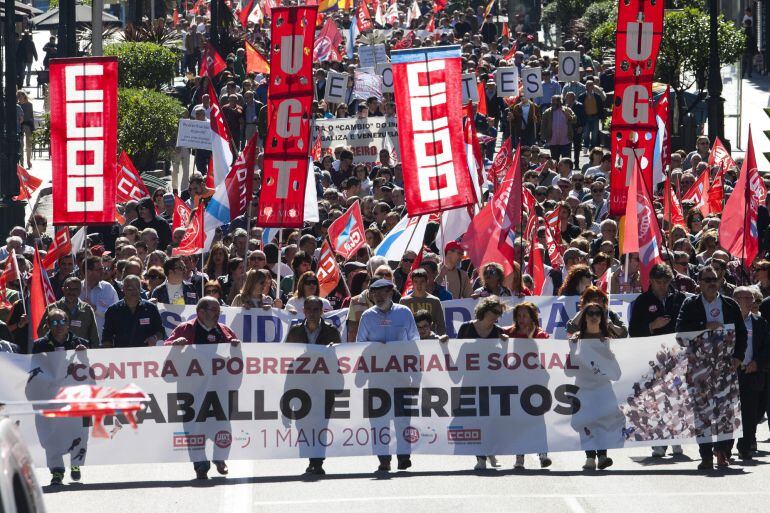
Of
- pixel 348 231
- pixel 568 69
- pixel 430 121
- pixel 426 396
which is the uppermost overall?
pixel 568 69

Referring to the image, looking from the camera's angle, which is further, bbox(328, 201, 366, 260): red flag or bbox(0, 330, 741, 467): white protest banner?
bbox(328, 201, 366, 260): red flag

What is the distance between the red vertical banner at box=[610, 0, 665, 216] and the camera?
17516mm

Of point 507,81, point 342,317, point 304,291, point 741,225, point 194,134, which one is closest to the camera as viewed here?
point 304,291

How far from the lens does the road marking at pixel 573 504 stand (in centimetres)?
A: 1105

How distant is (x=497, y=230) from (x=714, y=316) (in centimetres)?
364

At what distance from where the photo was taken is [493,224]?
53.3ft

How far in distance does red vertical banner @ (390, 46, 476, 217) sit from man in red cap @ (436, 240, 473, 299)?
1.63 ft

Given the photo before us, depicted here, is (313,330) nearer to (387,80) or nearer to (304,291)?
(304,291)

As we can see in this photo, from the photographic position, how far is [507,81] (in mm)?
31078

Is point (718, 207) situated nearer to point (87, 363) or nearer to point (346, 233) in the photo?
point (346, 233)

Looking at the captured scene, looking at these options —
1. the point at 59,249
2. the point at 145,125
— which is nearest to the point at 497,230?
the point at 59,249

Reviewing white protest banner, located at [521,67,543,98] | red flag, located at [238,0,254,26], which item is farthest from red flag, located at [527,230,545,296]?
red flag, located at [238,0,254,26]

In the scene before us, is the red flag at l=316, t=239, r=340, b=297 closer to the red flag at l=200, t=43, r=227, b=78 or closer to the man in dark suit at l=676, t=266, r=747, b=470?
the man in dark suit at l=676, t=266, r=747, b=470

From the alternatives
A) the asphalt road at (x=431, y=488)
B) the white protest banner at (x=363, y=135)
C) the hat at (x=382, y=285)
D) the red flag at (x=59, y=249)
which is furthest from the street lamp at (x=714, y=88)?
the hat at (x=382, y=285)
